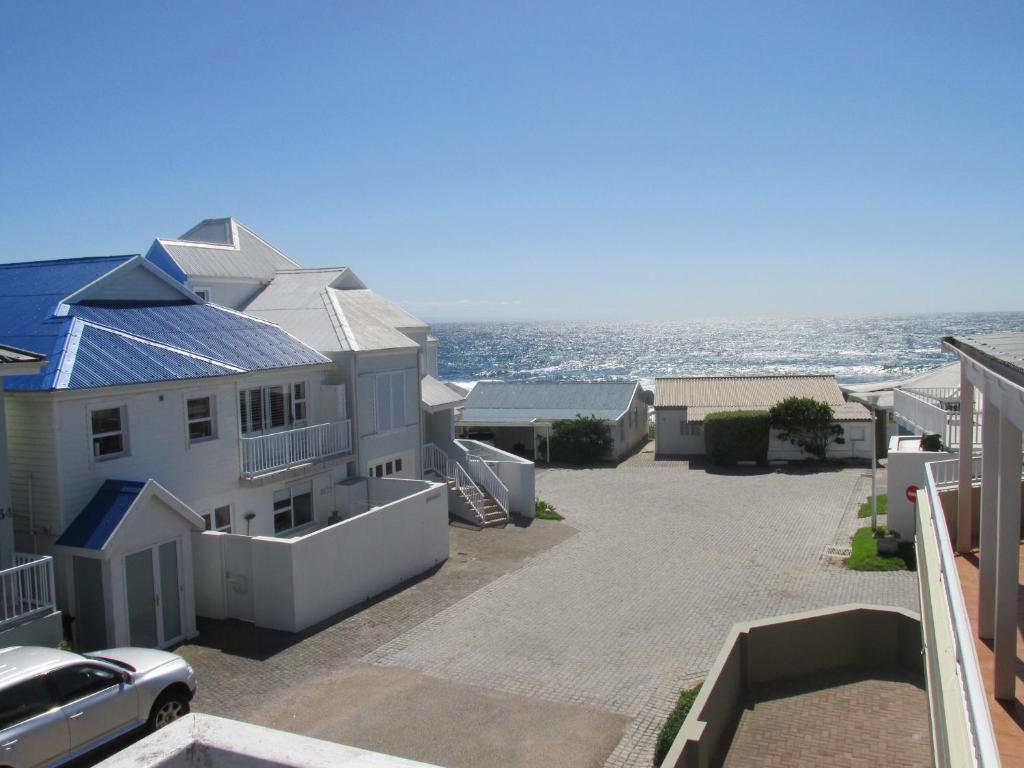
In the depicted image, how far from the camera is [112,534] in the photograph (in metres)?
14.1

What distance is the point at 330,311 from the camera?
23531 millimetres

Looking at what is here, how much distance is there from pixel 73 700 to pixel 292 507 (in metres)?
10.7

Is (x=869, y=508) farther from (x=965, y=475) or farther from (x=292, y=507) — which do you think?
(x=292, y=507)

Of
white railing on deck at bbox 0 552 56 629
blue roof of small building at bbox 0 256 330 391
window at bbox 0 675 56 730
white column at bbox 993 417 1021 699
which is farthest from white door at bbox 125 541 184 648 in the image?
white column at bbox 993 417 1021 699

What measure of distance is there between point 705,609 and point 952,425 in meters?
9.30

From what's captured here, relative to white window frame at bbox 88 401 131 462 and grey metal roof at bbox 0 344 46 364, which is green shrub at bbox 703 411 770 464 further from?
grey metal roof at bbox 0 344 46 364

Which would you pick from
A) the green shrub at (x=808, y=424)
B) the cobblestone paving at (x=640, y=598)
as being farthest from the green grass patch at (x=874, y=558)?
the green shrub at (x=808, y=424)

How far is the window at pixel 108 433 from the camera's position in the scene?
50.4ft

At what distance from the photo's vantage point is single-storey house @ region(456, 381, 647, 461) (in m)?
38.3

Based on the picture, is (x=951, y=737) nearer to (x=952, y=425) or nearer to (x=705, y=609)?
(x=705, y=609)

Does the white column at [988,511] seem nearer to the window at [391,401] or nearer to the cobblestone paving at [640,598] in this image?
the cobblestone paving at [640,598]

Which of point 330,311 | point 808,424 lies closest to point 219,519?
point 330,311

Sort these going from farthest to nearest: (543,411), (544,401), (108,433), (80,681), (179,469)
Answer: (544,401), (543,411), (179,469), (108,433), (80,681)

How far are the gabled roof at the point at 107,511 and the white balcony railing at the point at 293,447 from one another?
132 inches
